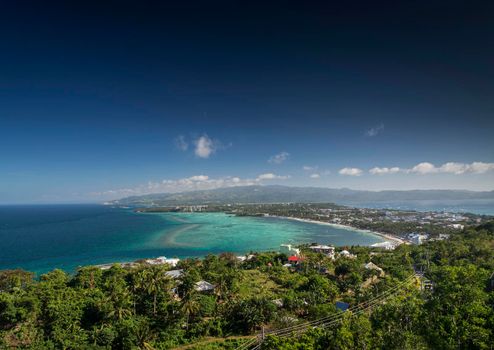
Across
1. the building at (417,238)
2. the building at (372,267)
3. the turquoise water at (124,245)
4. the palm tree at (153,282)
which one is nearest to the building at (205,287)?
the palm tree at (153,282)

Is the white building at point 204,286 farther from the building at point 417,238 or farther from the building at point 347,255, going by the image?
the building at point 417,238

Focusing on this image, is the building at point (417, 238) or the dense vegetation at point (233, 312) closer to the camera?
the dense vegetation at point (233, 312)

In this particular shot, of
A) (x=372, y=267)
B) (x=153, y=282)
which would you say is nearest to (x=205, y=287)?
(x=153, y=282)

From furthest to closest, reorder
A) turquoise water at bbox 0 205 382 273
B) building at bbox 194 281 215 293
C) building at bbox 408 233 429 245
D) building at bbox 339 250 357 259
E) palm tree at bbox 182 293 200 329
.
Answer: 1. building at bbox 408 233 429 245
2. turquoise water at bbox 0 205 382 273
3. building at bbox 339 250 357 259
4. building at bbox 194 281 215 293
5. palm tree at bbox 182 293 200 329

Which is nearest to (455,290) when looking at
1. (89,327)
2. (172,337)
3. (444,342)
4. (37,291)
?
(444,342)

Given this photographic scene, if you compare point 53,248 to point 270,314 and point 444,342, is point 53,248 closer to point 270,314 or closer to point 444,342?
point 270,314

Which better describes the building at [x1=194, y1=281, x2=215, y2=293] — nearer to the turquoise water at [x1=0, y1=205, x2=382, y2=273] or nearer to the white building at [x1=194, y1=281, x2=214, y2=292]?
the white building at [x1=194, y1=281, x2=214, y2=292]

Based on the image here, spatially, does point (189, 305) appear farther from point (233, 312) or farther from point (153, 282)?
point (153, 282)

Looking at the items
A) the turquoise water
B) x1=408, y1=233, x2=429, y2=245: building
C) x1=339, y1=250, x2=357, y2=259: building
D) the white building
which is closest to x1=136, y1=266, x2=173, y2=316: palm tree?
the white building
